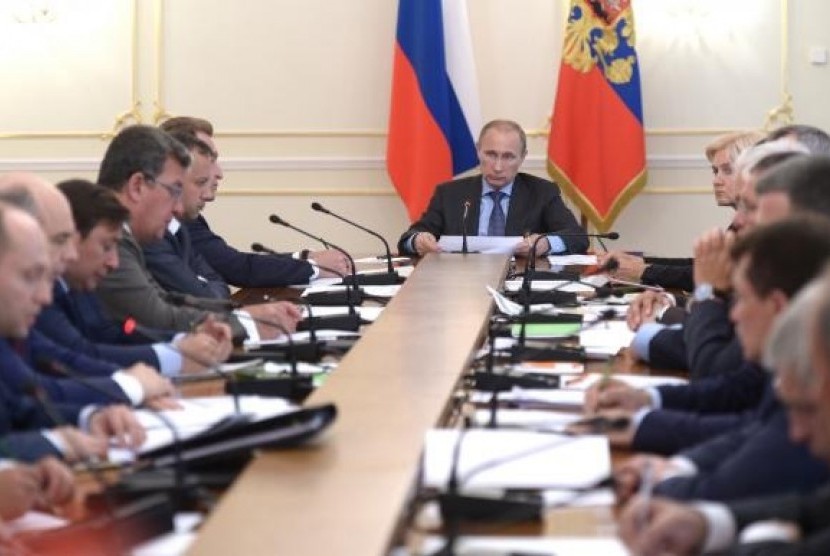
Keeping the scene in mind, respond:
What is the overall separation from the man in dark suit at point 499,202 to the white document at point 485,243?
0.63 ft

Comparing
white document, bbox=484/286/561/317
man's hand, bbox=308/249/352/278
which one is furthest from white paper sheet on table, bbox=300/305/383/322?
man's hand, bbox=308/249/352/278

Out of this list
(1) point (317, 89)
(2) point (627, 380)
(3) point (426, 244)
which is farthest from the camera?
(1) point (317, 89)

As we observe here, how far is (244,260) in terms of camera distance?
593 centimetres

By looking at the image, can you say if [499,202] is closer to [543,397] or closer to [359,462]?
[543,397]

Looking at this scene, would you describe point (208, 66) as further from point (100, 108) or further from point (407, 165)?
point (407, 165)

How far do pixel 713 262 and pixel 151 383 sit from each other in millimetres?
1473

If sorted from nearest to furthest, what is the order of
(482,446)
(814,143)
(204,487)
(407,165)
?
(204,487) → (482,446) → (814,143) → (407,165)

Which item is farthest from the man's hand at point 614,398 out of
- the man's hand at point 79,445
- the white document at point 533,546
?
the man's hand at point 79,445

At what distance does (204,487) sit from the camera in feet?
7.86

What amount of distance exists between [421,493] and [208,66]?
607 cm

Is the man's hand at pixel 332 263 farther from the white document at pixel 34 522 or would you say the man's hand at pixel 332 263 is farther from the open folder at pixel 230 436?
the white document at pixel 34 522

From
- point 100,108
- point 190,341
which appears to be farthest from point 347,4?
point 190,341

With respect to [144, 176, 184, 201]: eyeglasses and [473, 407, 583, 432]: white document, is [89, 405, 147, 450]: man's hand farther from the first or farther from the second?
[144, 176, 184, 201]: eyeglasses

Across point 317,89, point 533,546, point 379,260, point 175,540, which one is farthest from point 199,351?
point 317,89
